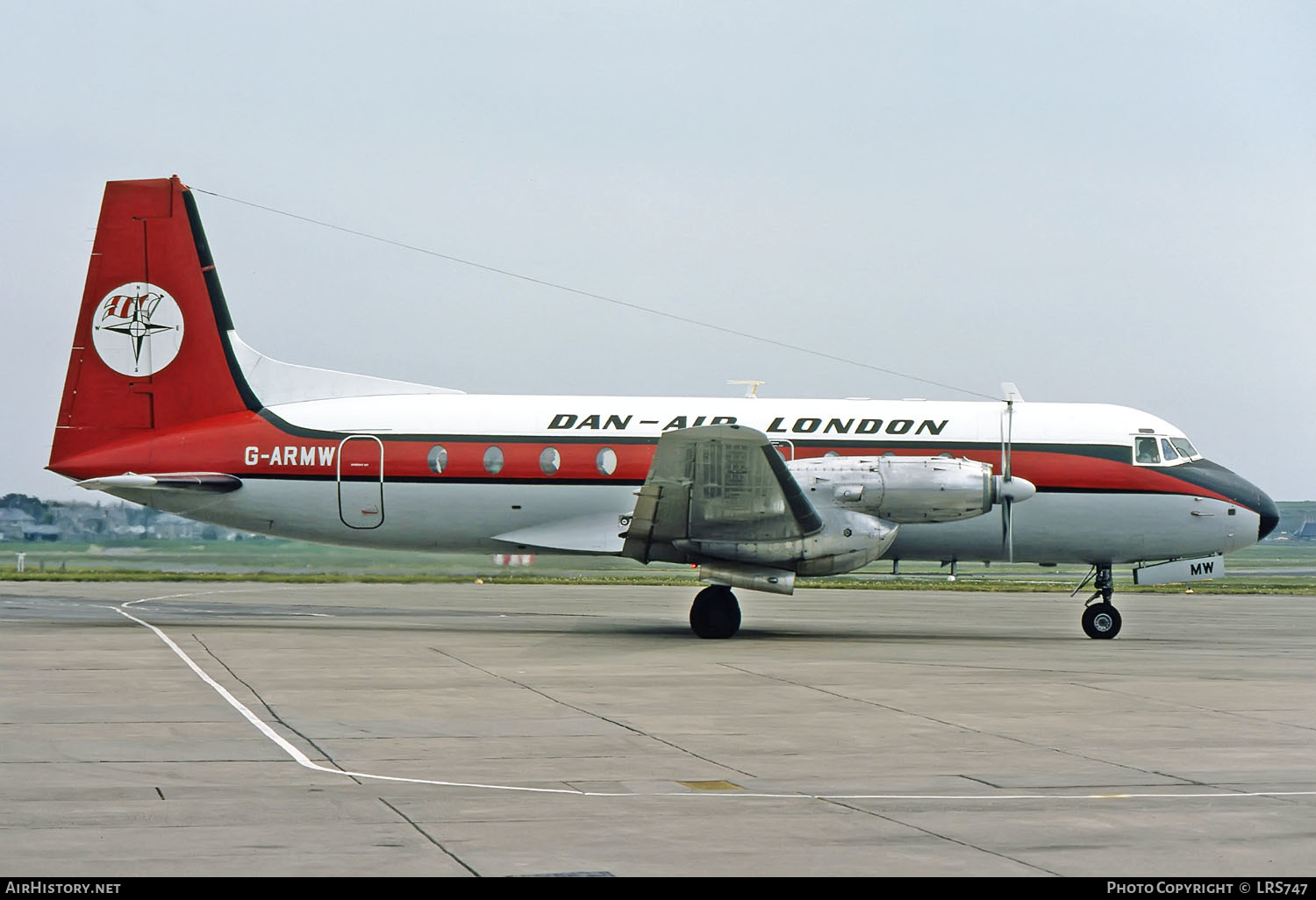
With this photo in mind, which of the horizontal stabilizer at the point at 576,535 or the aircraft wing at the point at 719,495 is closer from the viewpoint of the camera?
the aircraft wing at the point at 719,495

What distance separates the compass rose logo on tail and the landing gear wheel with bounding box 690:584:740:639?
31.9 ft

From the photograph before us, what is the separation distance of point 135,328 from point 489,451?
644cm

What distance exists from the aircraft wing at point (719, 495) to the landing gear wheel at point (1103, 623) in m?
5.37

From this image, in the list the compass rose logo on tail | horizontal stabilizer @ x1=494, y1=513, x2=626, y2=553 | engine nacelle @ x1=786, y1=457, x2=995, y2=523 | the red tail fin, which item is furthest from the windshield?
the compass rose logo on tail

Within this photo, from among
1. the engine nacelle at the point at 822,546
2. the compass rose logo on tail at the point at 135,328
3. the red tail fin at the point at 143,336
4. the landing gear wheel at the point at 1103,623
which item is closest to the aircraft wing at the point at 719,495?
the engine nacelle at the point at 822,546

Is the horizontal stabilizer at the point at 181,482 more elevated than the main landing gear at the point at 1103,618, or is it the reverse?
the horizontal stabilizer at the point at 181,482

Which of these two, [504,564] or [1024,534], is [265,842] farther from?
[504,564]

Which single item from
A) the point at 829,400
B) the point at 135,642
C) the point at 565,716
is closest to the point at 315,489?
the point at 135,642

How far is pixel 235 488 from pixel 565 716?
436 inches

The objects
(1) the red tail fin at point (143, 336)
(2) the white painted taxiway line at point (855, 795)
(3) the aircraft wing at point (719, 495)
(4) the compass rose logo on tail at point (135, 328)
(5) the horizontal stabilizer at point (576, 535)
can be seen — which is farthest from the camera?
(4) the compass rose logo on tail at point (135, 328)

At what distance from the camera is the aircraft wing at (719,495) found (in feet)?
60.4

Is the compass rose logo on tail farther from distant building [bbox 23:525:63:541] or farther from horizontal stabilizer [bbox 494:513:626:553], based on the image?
distant building [bbox 23:525:63:541]

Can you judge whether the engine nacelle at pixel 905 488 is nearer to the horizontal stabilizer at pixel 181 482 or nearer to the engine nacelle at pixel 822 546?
the engine nacelle at pixel 822 546

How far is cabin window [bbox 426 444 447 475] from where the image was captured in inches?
834
